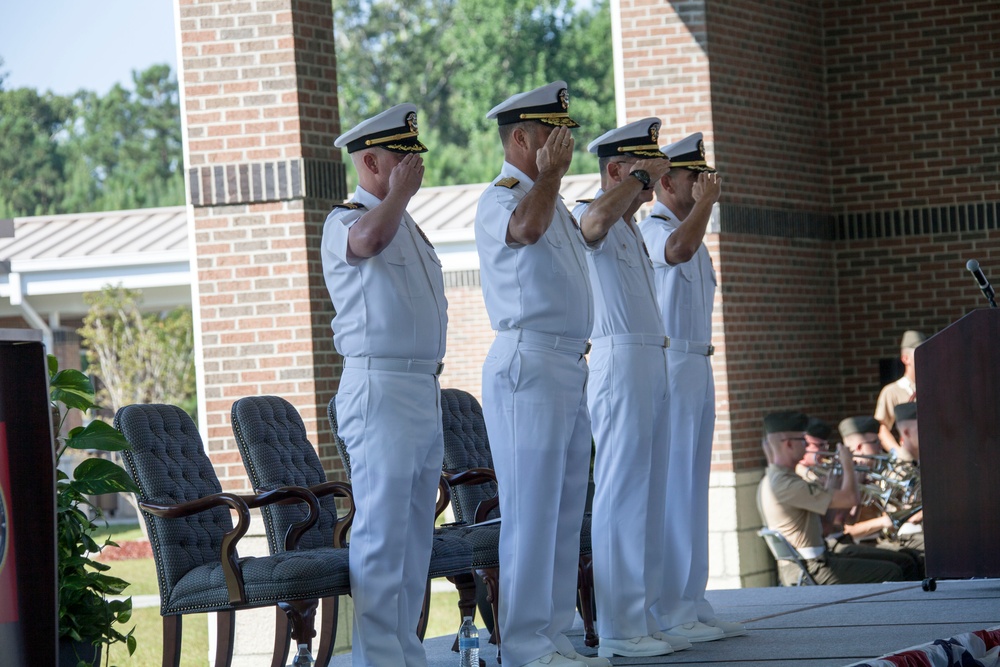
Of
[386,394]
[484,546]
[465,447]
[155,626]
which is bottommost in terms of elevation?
[155,626]

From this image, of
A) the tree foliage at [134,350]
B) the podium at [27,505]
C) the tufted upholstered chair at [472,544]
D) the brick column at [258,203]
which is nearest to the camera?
the podium at [27,505]

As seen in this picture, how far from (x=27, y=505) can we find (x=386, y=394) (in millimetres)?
1454

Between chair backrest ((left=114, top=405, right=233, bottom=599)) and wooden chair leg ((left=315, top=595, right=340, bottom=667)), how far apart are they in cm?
60

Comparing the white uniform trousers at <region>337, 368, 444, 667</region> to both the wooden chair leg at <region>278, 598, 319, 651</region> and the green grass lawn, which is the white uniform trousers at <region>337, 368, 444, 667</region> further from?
the green grass lawn

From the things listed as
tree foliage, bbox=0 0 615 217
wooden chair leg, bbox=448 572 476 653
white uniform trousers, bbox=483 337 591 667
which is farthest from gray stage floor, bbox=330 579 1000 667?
tree foliage, bbox=0 0 615 217

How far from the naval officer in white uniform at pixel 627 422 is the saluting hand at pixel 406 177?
0.82 m

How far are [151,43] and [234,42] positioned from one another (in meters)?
31.1

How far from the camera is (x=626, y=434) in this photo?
4.99 meters

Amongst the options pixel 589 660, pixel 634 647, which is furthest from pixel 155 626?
pixel 589 660

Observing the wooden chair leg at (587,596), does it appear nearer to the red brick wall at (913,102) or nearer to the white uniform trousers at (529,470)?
the white uniform trousers at (529,470)

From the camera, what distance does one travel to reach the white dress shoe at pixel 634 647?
494 cm

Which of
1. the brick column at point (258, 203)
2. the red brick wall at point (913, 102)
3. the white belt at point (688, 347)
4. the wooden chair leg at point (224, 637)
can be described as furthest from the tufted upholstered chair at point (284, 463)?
the red brick wall at point (913, 102)

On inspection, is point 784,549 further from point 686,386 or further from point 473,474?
point 686,386

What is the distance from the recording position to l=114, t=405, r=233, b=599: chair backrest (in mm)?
4844
